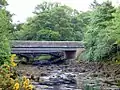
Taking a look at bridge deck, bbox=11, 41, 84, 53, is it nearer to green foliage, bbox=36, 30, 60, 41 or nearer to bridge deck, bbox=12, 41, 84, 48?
bridge deck, bbox=12, 41, 84, 48

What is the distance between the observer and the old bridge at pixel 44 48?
5991cm

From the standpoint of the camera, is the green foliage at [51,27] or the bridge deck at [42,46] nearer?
the bridge deck at [42,46]

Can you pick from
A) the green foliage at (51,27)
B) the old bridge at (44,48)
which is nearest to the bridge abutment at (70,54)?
the old bridge at (44,48)

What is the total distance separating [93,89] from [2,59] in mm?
6804

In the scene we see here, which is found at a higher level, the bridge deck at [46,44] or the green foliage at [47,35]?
the green foliage at [47,35]

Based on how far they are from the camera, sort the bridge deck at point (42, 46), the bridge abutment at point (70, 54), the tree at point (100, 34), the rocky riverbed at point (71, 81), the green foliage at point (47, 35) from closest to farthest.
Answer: the rocky riverbed at point (71, 81), the tree at point (100, 34), the bridge deck at point (42, 46), the bridge abutment at point (70, 54), the green foliage at point (47, 35)

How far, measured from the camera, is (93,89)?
2048 centimetres

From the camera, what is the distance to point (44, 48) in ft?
202

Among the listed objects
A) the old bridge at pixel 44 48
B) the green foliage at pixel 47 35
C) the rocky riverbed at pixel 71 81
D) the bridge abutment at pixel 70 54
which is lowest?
the rocky riverbed at pixel 71 81

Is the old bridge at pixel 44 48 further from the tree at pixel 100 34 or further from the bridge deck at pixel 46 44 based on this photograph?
the tree at pixel 100 34

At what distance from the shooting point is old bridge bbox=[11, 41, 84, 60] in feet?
197

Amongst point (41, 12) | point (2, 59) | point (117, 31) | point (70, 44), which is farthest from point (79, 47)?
point (2, 59)

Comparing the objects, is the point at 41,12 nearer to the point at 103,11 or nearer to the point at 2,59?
the point at 103,11

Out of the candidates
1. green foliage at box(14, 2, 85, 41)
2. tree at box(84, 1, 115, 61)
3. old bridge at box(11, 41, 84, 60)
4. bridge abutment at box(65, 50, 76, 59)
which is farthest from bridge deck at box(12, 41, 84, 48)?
tree at box(84, 1, 115, 61)
